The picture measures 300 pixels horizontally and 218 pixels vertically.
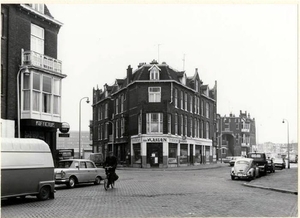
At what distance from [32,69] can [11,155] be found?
45.4ft

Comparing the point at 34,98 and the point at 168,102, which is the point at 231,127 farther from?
the point at 34,98

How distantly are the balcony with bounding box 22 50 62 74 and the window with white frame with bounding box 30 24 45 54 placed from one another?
1.06 metres

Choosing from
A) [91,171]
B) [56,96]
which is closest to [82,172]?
[91,171]

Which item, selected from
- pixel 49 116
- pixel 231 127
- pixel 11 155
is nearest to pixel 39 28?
pixel 49 116

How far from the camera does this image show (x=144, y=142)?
51469mm

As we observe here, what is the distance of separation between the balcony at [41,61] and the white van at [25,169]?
12.9 meters

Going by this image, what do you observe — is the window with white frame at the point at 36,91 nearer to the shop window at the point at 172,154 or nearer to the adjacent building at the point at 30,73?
the adjacent building at the point at 30,73

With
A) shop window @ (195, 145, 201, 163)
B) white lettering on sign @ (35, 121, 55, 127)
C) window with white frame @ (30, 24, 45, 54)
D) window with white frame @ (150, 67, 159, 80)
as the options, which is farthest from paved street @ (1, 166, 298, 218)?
shop window @ (195, 145, 201, 163)

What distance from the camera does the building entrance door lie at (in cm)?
5094

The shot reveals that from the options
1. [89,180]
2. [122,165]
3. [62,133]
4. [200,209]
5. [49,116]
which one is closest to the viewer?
[200,209]

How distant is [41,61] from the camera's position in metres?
28.7

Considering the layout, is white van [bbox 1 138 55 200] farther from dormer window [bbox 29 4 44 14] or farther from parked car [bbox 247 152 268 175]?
parked car [bbox 247 152 268 175]

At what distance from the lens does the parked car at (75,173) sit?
2219 centimetres

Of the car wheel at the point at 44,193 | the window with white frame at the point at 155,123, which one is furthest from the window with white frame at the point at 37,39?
the window with white frame at the point at 155,123
